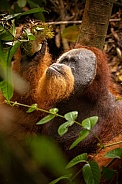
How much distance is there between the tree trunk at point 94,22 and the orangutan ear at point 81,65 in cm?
40

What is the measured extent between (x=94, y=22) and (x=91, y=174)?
130cm

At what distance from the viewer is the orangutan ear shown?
167cm

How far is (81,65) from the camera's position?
1.69 m

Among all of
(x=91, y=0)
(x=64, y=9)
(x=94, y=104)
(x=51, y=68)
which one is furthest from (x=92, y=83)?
(x=64, y=9)

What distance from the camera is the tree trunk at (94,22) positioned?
2.09 meters

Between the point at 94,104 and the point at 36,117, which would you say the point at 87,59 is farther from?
the point at 36,117

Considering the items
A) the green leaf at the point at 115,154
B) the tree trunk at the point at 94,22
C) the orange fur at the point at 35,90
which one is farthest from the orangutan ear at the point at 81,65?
the green leaf at the point at 115,154

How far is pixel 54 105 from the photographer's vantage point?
169 centimetres

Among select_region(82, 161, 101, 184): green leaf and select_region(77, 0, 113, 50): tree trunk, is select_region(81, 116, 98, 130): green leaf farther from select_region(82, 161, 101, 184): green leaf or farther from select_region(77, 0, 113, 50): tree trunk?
select_region(77, 0, 113, 50): tree trunk

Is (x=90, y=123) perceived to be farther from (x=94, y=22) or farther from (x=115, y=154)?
(x=94, y=22)

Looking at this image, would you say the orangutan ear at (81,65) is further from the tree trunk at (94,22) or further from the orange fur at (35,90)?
the tree trunk at (94,22)

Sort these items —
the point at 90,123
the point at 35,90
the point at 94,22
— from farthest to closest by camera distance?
the point at 94,22 < the point at 35,90 < the point at 90,123

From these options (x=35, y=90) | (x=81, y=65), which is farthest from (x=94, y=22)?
(x=35, y=90)

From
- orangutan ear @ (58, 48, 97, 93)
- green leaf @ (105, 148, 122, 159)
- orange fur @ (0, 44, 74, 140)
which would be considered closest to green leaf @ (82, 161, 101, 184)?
green leaf @ (105, 148, 122, 159)
